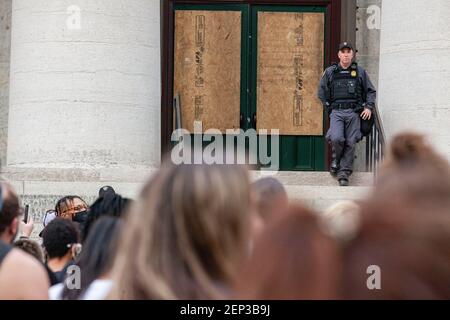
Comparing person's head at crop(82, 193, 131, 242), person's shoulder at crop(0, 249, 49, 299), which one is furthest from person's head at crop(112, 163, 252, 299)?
person's head at crop(82, 193, 131, 242)

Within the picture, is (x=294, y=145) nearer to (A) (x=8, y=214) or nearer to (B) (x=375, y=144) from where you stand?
(B) (x=375, y=144)

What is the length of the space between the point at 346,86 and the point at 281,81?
3383 mm

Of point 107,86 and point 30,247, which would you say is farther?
point 107,86

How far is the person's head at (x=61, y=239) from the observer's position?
22.5ft

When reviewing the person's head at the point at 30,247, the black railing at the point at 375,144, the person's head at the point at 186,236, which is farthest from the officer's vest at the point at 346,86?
the person's head at the point at 186,236

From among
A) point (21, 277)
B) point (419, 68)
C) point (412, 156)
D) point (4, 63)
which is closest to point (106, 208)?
point (21, 277)

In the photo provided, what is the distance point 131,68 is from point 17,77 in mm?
1278

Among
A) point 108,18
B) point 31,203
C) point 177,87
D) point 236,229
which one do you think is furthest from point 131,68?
A: point 236,229

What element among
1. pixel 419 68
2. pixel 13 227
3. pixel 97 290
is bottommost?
pixel 97 290

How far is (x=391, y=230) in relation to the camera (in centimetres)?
221

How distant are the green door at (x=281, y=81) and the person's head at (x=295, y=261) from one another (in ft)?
44.4

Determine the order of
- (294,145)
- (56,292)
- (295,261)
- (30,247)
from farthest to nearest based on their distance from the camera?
(294,145)
(30,247)
(56,292)
(295,261)

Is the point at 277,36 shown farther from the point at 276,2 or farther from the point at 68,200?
the point at 68,200

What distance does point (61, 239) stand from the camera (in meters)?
6.89
